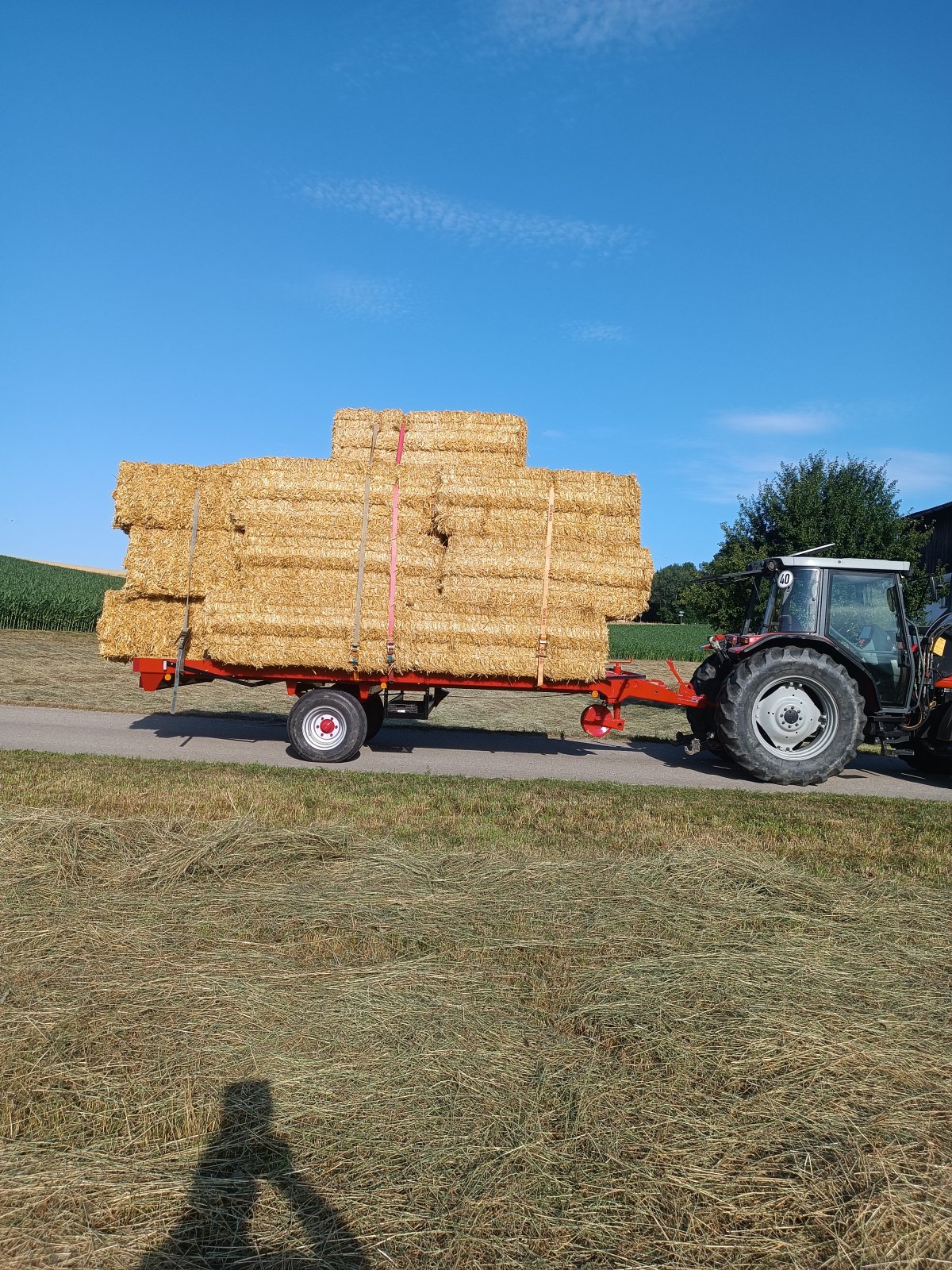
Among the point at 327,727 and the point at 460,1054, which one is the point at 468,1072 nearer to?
the point at 460,1054

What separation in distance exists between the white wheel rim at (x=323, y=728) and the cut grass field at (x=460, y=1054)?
3.64 metres

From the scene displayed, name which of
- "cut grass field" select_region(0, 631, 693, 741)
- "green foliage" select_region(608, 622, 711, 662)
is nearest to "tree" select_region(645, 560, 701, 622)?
"green foliage" select_region(608, 622, 711, 662)

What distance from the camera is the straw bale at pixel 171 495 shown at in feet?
31.1

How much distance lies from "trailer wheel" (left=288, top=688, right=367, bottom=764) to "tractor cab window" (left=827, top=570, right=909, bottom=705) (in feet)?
16.5

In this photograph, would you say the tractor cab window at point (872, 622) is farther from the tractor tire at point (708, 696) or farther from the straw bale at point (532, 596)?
the straw bale at point (532, 596)

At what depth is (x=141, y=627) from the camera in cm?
959

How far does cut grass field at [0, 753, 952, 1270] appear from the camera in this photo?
222 cm

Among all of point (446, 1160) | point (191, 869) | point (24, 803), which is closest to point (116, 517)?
point (24, 803)

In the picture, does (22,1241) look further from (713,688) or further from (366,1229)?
(713,688)

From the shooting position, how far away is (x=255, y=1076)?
284cm

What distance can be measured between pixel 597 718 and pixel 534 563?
1871mm

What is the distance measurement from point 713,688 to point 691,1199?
26.9ft

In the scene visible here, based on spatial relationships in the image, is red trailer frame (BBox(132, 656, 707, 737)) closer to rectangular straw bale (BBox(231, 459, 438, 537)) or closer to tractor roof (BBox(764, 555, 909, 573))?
rectangular straw bale (BBox(231, 459, 438, 537))

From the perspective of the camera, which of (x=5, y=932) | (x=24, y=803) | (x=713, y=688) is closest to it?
(x=5, y=932)
